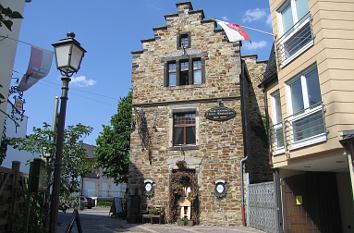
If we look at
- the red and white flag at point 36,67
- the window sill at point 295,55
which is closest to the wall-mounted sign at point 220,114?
the window sill at point 295,55

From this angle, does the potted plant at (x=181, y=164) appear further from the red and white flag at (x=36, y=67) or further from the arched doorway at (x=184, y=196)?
the red and white flag at (x=36, y=67)

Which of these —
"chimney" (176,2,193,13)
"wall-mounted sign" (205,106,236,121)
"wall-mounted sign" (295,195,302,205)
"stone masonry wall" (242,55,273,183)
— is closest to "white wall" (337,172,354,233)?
"wall-mounted sign" (295,195,302,205)

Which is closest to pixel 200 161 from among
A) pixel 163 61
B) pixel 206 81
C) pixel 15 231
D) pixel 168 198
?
pixel 168 198

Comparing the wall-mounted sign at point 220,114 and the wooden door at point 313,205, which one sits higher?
the wall-mounted sign at point 220,114

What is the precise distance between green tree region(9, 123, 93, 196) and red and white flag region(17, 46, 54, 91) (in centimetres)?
277

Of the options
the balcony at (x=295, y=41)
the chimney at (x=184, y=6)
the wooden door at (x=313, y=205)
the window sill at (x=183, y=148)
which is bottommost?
the wooden door at (x=313, y=205)

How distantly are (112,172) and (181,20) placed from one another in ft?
35.9

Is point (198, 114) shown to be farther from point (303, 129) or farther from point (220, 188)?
point (303, 129)

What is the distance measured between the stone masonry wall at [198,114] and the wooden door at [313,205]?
175 inches

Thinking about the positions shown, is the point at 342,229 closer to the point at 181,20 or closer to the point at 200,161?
the point at 200,161

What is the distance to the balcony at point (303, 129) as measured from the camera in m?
9.12

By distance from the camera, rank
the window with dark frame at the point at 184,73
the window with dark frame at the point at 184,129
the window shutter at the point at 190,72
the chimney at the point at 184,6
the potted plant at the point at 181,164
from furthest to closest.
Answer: the chimney at the point at 184,6, the window with dark frame at the point at 184,73, the window shutter at the point at 190,72, the window with dark frame at the point at 184,129, the potted plant at the point at 181,164

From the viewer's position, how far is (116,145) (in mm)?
23172

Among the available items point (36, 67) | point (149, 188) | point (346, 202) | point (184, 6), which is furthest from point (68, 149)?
point (184, 6)
